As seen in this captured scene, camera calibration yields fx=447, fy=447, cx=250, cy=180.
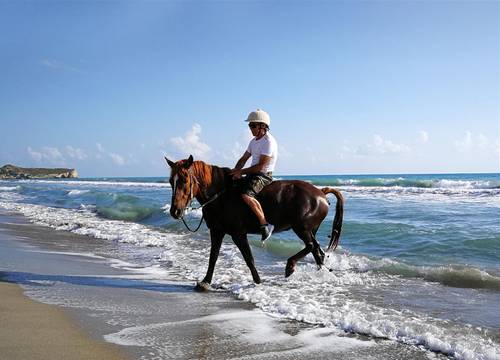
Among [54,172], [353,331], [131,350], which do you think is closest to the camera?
[131,350]

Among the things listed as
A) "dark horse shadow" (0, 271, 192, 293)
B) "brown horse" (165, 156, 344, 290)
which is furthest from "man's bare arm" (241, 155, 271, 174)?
"dark horse shadow" (0, 271, 192, 293)

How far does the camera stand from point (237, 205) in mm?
6324

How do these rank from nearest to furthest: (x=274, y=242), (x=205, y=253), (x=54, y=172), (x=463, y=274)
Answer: (x=463, y=274)
(x=205, y=253)
(x=274, y=242)
(x=54, y=172)

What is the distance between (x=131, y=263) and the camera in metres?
8.42

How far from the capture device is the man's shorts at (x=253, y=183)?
6.33m

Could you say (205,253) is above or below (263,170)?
below

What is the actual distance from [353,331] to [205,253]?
225 inches

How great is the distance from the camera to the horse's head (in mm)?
5672

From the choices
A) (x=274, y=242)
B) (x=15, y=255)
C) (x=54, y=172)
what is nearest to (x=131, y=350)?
(x=15, y=255)

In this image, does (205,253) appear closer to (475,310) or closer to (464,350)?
(475,310)

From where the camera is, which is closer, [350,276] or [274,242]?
[350,276]

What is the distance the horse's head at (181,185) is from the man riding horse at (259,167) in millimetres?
774

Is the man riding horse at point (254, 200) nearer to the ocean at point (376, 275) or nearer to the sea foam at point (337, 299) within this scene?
the sea foam at point (337, 299)

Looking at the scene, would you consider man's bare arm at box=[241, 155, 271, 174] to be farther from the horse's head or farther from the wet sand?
the wet sand
